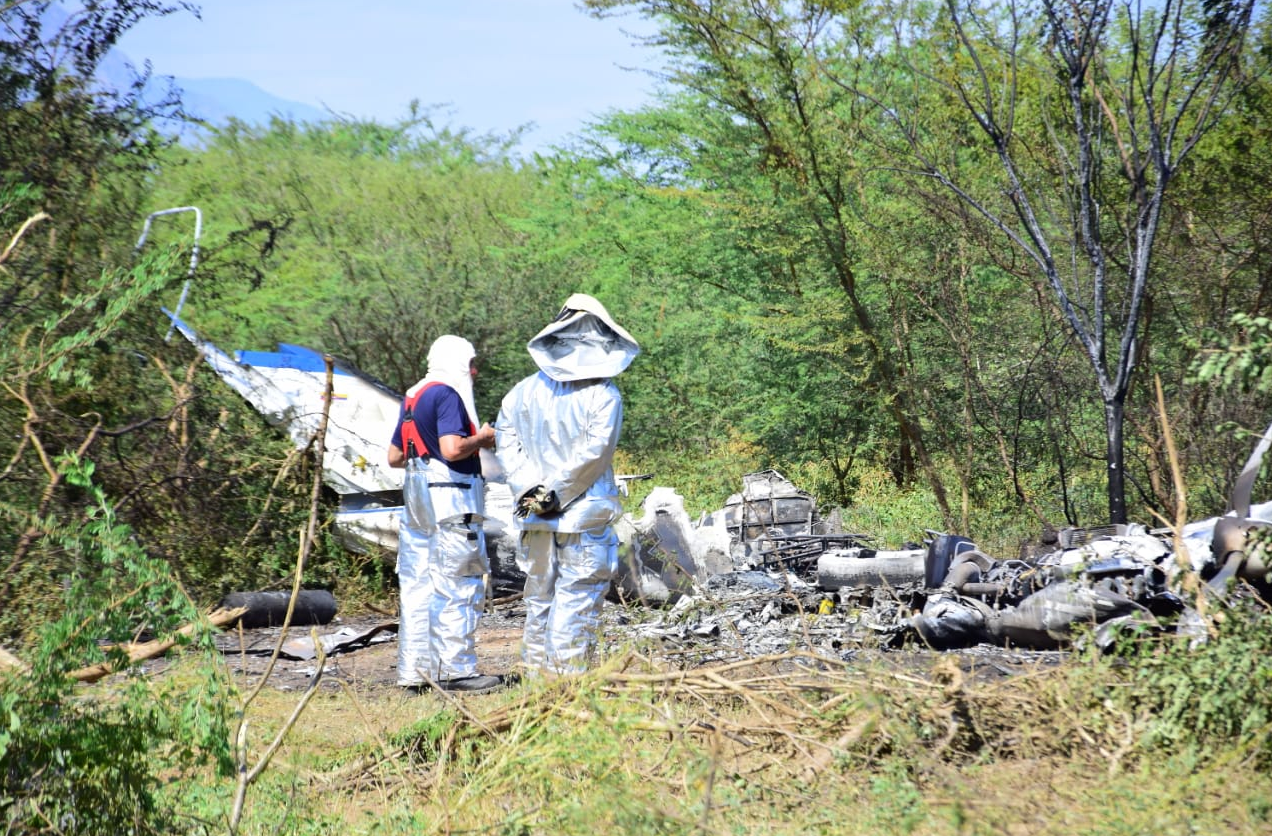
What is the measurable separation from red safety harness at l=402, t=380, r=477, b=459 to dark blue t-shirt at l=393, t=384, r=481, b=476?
2cm

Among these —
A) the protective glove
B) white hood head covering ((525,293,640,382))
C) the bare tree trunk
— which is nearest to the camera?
the protective glove

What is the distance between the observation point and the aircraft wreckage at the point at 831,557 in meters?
5.58

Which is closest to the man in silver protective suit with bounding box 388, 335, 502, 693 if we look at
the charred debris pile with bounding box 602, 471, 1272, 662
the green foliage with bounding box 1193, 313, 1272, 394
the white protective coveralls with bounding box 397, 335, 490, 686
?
the white protective coveralls with bounding box 397, 335, 490, 686

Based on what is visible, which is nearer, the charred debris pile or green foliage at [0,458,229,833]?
green foliage at [0,458,229,833]

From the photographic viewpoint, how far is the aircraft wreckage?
558 cm

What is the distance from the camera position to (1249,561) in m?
5.15

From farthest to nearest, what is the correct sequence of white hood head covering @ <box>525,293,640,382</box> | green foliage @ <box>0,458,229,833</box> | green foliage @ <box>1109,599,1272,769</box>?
white hood head covering @ <box>525,293,640,382</box> → green foliage @ <box>1109,599,1272,769</box> → green foliage @ <box>0,458,229,833</box>

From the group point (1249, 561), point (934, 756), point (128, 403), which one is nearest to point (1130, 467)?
point (1249, 561)

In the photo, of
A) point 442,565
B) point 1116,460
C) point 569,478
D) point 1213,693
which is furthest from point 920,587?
point 1213,693

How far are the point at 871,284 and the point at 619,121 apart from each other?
533 inches

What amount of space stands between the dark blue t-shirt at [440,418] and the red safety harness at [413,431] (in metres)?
0.02

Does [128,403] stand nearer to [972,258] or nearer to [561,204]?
[972,258]

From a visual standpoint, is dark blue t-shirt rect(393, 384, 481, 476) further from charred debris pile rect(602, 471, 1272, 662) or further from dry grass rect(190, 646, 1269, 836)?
dry grass rect(190, 646, 1269, 836)

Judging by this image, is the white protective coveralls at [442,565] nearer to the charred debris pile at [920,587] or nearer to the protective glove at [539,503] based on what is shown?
the protective glove at [539,503]
